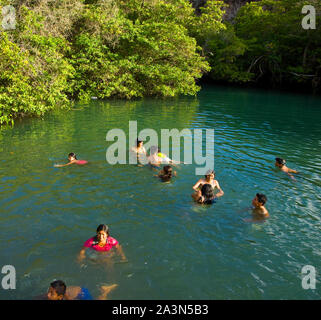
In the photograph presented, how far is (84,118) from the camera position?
2052 cm

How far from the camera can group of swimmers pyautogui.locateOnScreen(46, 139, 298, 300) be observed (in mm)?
5399

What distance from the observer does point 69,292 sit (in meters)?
5.61

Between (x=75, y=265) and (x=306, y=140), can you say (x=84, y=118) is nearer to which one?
(x=306, y=140)

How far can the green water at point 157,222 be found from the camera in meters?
6.10

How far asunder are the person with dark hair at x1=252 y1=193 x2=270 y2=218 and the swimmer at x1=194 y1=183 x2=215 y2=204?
122cm

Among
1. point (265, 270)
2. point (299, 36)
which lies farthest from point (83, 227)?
point (299, 36)

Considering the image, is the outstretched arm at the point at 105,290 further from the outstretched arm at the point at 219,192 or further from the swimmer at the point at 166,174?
the swimmer at the point at 166,174

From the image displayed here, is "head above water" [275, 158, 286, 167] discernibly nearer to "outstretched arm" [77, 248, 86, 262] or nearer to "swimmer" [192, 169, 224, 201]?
"swimmer" [192, 169, 224, 201]

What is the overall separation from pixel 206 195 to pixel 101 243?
3508 mm

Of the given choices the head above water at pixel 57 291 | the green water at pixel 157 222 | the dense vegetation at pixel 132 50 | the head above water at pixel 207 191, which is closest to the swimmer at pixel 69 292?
the head above water at pixel 57 291

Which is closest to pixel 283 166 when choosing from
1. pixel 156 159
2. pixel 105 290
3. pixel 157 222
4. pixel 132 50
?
pixel 156 159

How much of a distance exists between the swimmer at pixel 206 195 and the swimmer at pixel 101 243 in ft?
10.2

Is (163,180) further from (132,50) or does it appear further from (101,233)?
(132,50)

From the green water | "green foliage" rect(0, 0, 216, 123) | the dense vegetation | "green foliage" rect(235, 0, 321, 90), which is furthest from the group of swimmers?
"green foliage" rect(235, 0, 321, 90)
